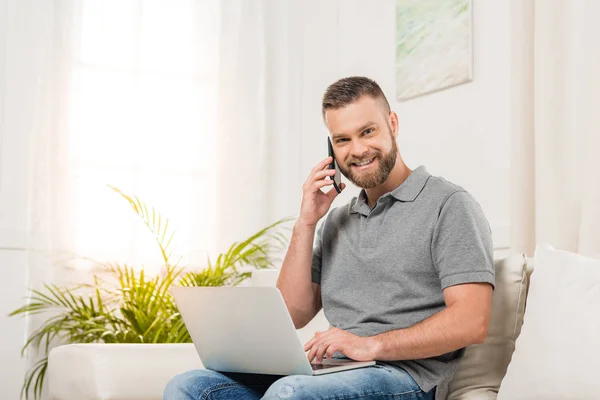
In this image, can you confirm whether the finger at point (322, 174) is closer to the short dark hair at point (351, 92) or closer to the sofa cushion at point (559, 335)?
the short dark hair at point (351, 92)

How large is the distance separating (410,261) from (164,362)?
3.28 feet

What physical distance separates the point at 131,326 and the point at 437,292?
2017mm

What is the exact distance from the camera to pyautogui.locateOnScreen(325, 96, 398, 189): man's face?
203 cm

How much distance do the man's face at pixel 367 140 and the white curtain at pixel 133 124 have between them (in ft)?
6.34

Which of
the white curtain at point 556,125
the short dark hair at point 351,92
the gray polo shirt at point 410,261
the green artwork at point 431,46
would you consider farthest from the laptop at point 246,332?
the green artwork at point 431,46

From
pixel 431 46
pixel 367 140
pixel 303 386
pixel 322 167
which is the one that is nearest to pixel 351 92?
pixel 367 140

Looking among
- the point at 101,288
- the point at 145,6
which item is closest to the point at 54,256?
the point at 101,288

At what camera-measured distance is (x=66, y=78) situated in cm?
369

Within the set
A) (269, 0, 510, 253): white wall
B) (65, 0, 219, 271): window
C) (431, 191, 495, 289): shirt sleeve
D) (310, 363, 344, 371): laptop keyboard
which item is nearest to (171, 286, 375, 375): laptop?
(310, 363, 344, 371): laptop keyboard

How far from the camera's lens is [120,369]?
245 cm

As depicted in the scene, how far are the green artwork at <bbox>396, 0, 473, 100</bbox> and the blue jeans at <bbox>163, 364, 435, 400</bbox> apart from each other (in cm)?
156

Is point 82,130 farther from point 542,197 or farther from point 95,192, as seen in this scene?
point 542,197

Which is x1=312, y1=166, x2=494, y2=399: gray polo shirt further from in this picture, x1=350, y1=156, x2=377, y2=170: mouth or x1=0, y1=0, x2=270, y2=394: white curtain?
x1=0, y1=0, x2=270, y2=394: white curtain

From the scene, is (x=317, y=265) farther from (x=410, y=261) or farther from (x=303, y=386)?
(x=303, y=386)
